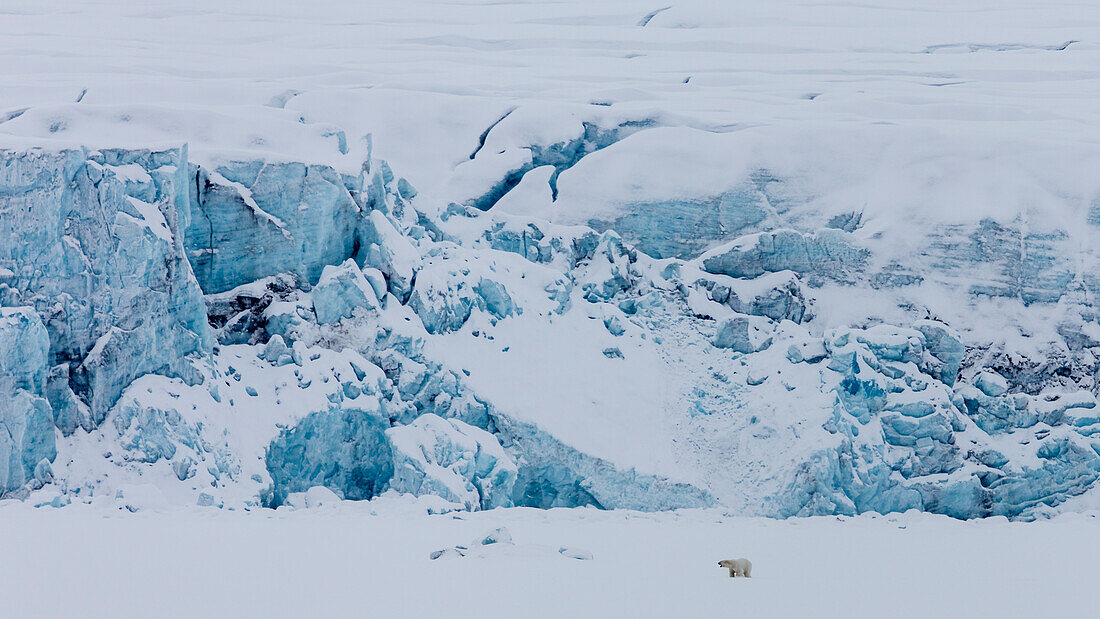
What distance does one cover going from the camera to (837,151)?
596 inches

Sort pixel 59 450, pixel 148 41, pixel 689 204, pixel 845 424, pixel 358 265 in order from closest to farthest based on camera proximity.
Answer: pixel 59 450 < pixel 845 424 < pixel 358 265 < pixel 689 204 < pixel 148 41

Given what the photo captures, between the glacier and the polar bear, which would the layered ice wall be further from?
the polar bear

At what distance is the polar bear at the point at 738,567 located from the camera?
16.9ft

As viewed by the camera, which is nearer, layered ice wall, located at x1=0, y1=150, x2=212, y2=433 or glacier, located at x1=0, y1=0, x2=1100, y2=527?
layered ice wall, located at x1=0, y1=150, x2=212, y2=433

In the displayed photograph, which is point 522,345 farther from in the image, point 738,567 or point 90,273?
point 738,567

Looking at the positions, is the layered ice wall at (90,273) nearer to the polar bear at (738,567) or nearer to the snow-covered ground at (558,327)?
the snow-covered ground at (558,327)

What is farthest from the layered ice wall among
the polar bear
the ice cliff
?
the polar bear

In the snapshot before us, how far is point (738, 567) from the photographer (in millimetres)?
5168

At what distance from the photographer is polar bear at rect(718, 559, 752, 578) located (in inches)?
203

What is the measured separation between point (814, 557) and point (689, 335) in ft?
23.6

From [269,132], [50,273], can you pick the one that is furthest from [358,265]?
[50,273]

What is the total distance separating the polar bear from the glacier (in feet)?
13.0

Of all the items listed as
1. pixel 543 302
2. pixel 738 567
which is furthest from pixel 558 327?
pixel 738 567

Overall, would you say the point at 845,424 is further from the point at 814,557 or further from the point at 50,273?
the point at 50,273
